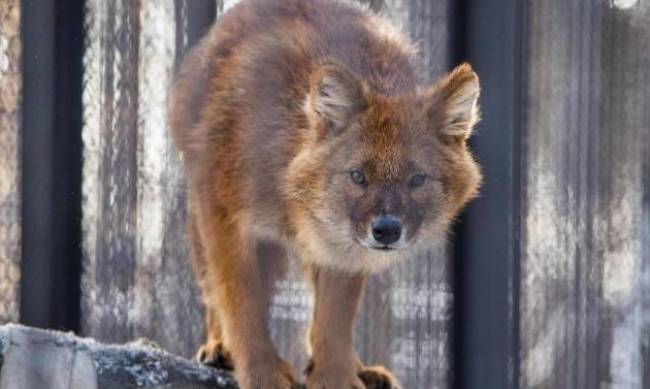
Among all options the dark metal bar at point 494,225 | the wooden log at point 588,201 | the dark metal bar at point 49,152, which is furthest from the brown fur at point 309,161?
the dark metal bar at point 49,152

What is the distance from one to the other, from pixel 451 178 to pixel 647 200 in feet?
2.24

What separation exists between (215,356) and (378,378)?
1.86 ft

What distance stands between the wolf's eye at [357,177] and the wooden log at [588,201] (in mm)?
484

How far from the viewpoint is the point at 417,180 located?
12.2ft

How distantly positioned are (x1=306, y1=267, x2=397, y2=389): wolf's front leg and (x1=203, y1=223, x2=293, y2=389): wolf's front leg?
116 millimetres

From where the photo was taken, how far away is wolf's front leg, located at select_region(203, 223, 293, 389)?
13.0 feet

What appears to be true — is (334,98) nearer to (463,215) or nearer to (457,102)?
(457,102)

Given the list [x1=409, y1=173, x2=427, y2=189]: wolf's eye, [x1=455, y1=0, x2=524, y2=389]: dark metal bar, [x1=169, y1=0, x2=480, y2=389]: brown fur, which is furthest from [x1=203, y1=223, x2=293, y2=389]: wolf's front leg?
[x1=455, y1=0, x2=524, y2=389]: dark metal bar

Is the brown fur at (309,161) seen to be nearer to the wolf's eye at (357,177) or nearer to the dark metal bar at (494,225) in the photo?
the wolf's eye at (357,177)

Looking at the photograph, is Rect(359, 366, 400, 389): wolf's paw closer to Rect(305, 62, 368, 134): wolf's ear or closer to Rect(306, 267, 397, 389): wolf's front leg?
Rect(306, 267, 397, 389): wolf's front leg

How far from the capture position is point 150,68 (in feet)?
12.8

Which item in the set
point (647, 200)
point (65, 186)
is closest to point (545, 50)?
point (647, 200)

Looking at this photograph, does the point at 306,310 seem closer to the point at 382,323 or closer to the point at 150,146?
the point at 382,323

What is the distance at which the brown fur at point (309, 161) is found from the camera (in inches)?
147
